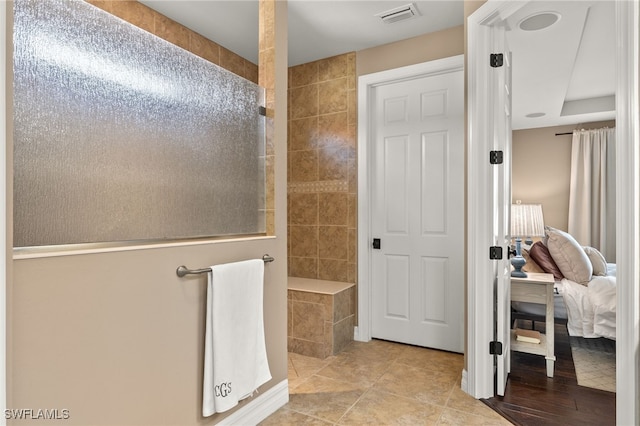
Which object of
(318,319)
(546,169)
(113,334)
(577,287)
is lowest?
(318,319)

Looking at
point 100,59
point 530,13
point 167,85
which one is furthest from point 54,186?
point 530,13

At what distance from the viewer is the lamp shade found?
16.3 feet

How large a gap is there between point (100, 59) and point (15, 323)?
90cm

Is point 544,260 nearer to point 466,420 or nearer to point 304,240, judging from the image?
point 466,420

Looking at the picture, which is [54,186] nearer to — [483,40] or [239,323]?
[239,323]

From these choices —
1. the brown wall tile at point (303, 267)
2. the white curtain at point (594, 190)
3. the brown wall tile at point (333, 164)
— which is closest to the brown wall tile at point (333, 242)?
the brown wall tile at point (303, 267)

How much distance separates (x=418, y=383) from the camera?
8.00 ft

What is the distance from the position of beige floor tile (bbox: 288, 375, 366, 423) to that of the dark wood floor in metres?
0.81

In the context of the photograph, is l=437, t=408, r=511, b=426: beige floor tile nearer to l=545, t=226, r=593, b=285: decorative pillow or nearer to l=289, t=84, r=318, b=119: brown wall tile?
l=545, t=226, r=593, b=285: decorative pillow

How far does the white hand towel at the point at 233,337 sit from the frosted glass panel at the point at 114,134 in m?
0.25

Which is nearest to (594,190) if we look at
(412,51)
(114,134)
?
(412,51)

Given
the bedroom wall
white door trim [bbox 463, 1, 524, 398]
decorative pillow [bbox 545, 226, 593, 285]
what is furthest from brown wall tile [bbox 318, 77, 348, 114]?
the bedroom wall

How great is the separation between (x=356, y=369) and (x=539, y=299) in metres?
1.33

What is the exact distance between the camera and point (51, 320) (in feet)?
3.76
